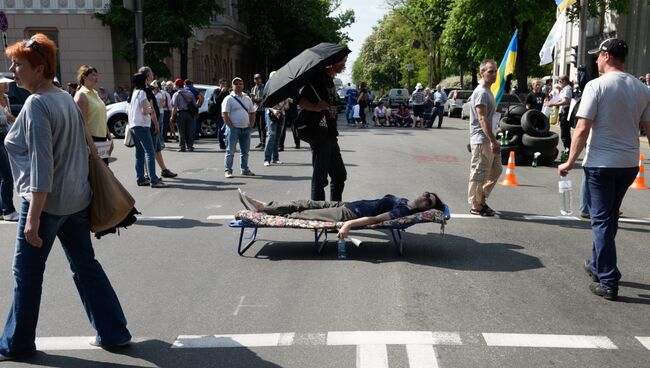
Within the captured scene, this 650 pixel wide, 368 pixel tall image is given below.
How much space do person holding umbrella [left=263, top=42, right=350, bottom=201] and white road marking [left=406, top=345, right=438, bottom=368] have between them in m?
3.32

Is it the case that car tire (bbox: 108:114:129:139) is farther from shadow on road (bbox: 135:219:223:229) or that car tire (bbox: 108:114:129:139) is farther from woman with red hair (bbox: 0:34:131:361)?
woman with red hair (bbox: 0:34:131:361)

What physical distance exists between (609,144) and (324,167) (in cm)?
296

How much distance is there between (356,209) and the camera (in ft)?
21.6

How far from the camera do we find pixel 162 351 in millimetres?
4215

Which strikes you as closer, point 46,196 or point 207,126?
point 46,196

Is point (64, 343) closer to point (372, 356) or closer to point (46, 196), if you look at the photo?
point (46, 196)

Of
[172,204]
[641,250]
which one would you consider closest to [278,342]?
[641,250]

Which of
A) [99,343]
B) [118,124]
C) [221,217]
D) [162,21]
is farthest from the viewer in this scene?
[162,21]

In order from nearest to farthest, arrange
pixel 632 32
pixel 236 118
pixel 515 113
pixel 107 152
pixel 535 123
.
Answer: pixel 107 152 < pixel 236 118 < pixel 535 123 < pixel 515 113 < pixel 632 32

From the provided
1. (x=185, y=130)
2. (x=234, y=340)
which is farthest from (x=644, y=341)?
(x=185, y=130)

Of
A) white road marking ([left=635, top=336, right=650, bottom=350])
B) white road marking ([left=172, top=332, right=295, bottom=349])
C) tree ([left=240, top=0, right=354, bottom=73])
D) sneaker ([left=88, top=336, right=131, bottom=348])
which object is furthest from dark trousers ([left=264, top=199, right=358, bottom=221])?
tree ([left=240, top=0, right=354, bottom=73])

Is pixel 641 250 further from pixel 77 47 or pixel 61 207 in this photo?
pixel 77 47

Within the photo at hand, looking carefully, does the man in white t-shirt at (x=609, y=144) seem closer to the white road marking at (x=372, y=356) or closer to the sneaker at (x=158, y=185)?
the white road marking at (x=372, y=356)

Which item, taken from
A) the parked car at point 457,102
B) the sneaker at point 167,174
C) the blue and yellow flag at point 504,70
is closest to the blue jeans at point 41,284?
the sneaker at point 167,174
